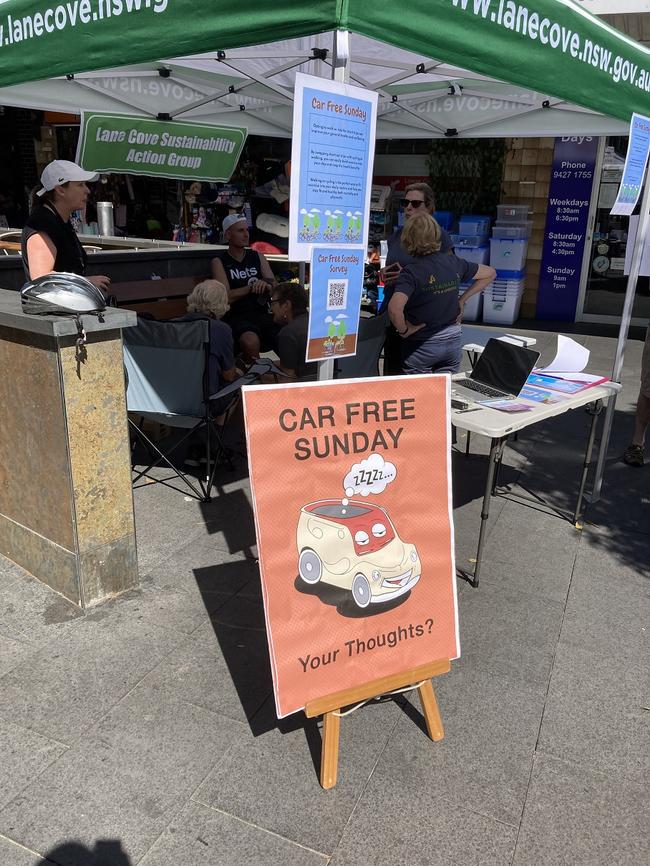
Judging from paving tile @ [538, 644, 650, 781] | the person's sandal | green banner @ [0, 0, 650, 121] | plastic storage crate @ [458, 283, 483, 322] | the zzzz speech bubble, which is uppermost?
green banner @ [0, 0, 650, 121]

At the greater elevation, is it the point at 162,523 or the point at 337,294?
the point at 337,294

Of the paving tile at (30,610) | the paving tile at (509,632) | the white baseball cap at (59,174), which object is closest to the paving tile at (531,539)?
the paving tile at (509,632)

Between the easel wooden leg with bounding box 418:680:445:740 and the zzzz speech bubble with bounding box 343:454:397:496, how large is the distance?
73cm

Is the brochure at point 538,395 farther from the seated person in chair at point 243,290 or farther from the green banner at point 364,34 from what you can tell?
the seated person in chair at point 243,290

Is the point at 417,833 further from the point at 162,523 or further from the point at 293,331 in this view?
the point at 293,331

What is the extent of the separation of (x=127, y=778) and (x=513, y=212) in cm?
960

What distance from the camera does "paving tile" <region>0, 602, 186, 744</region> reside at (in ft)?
8.27

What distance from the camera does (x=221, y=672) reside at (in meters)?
2.79

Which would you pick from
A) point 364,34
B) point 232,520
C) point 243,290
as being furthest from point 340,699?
point 243,290

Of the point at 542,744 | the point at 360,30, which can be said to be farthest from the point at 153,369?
the point at 542,744

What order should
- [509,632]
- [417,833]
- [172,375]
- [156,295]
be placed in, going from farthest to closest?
[156,295], [172,375], [509,632], [417,833]

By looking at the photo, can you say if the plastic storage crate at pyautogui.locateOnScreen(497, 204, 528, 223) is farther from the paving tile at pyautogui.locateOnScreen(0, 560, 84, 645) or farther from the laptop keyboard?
the paving tile at pyautogui.locateOnScreen(0, 560, 84, 645)

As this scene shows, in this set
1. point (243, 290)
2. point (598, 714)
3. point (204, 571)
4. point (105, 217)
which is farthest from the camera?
point (105, 217)

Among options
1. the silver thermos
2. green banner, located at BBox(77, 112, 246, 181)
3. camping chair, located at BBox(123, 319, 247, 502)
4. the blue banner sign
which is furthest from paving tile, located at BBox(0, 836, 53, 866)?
the blue banner sign
